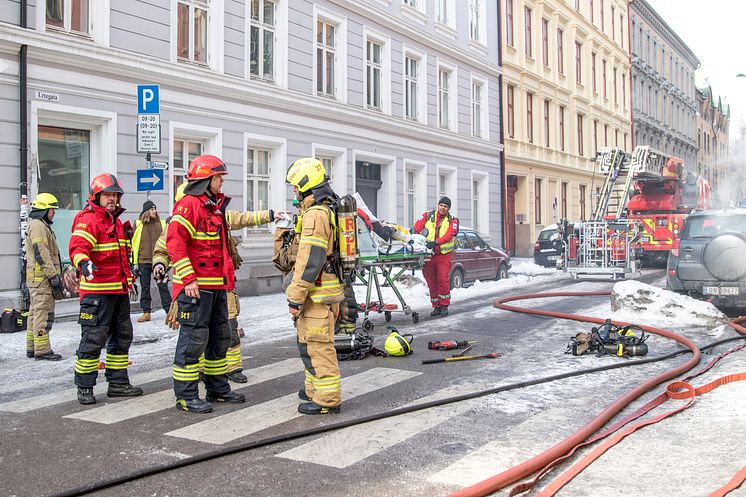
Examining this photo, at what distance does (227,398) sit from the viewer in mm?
6000

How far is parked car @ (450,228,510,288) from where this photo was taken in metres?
16.6

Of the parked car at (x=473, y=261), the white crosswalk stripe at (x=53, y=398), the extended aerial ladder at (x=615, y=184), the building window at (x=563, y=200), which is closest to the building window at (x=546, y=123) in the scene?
the building window at (x=563, y=200)

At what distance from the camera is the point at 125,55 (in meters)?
13.2

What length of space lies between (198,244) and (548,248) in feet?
61.4

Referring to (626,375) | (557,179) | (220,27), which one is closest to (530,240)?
(557,179)

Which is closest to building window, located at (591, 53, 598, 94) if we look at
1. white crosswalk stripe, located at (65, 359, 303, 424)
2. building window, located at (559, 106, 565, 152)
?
building window, located at (559, 106, 565, 152)

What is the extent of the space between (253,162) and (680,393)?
12343 mm

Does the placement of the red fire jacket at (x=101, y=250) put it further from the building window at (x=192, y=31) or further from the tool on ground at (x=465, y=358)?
the building window at (x=192, y=31)

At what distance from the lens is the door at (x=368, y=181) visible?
1994cm

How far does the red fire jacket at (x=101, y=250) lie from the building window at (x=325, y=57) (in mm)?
12320

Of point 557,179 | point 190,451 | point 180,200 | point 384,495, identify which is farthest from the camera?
point 557,179

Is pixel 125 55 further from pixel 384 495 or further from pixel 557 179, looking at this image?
pixel 557 179

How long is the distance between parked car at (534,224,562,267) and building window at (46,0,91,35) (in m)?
15.2

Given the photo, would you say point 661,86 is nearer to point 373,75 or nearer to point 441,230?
point 373,75
